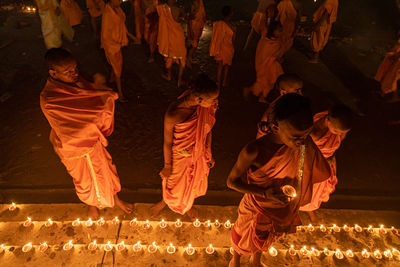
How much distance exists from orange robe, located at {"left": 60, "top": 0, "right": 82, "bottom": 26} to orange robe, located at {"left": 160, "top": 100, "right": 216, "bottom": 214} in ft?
27.7

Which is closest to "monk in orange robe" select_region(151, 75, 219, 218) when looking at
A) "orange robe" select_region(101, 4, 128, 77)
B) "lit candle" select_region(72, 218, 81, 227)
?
"lit candle" select_region(72, 218, 81, 227)

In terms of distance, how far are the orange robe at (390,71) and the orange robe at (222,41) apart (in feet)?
12.5

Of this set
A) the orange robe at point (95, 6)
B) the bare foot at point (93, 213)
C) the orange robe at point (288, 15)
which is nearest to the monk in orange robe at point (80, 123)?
the bare foot at point (93, 213)

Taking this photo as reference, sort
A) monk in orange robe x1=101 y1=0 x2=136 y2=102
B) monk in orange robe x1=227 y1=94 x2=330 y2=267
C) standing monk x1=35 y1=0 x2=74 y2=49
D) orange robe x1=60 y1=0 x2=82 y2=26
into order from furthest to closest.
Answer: orange robe x1=60 y1=0 x2=82 y2=26
standing monk x1=35 y1=0 x2=74 y2=49
monk in orange robe x1=101 y1=0 x2=136 y2=102
monk in orange robe x1=227 y1=94 x2=330 y2=267

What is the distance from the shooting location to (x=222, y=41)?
585 centimetres

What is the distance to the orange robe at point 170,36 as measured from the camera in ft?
18.9

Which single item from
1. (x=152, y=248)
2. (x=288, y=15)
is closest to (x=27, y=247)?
(x=152, y=248)

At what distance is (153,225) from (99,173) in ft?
3.21

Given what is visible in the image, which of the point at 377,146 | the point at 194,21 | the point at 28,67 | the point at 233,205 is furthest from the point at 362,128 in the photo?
the point at 28,67

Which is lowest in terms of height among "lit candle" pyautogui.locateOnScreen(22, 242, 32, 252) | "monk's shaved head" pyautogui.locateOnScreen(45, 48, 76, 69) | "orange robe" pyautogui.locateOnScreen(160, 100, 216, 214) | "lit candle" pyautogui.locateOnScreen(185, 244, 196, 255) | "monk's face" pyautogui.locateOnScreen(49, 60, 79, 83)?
"lit candle" pyautogui.locateOnScreen(22, 242, 32, 252)

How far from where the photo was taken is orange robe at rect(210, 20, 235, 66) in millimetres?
5738

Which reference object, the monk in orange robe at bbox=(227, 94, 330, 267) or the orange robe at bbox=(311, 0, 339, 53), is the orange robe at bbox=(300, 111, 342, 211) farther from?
the orange robe at bbox=(311, 0, 339, 53)

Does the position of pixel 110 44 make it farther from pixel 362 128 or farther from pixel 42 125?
pixel 362 128

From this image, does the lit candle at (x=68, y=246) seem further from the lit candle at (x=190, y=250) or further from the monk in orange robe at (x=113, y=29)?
the monk in orange robe at (x=113, y=29)
